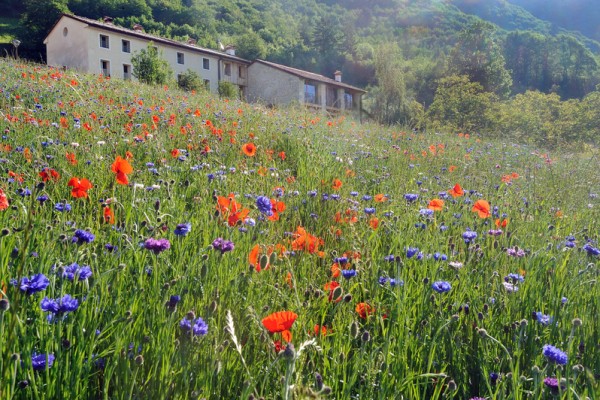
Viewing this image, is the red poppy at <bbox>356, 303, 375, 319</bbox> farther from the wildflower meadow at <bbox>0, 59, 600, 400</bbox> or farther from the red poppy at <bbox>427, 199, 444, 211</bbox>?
the red poppy at <bbox>427, 199, 444, 211</bbox>

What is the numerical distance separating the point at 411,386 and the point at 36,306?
3.53 feet

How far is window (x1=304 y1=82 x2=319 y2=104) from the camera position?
38.2 meters

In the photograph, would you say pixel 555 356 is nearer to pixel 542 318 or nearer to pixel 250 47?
pixel 542 318

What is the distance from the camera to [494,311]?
1.77 m

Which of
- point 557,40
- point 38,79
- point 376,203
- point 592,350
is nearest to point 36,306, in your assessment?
point 592,350

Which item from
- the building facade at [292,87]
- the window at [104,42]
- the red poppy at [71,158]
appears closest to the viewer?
the red poppy at [71,158]

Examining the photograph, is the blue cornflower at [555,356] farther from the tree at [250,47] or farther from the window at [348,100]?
the tree at [250,47]

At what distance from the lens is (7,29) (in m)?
51.3

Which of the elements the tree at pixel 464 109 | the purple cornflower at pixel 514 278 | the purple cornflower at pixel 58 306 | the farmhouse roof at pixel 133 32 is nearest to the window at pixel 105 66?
the farmhouse roof at pixel 133 32

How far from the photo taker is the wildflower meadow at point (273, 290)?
1.11m

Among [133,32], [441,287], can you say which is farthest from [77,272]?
[133,32]

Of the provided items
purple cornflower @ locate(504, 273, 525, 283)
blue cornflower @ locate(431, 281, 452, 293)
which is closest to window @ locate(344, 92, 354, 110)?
purple cornflower @ locate(504, 273, 525, 283)

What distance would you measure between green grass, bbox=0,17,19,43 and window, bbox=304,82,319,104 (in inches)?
1153

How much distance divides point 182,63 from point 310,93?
11124mm
